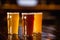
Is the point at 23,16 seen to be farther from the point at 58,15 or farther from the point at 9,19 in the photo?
the point at 58,15

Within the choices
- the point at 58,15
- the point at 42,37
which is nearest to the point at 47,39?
the point at 42,37

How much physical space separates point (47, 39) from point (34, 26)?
112 millimetres

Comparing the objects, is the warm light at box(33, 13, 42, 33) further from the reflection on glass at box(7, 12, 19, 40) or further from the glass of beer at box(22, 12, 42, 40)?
the reflection on glass at box(7, 12, 19, 40)

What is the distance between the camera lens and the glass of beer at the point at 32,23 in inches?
41.8

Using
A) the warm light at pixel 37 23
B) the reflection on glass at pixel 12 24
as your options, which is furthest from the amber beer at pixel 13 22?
the warm light at pixel 37 23

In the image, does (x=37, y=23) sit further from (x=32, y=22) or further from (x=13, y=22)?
(x=13, y=22)

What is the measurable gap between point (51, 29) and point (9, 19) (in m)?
0.25

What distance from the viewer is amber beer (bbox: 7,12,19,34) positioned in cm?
106

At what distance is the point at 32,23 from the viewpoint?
1.07 meters

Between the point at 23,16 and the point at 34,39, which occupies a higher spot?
→ the point at 23,16

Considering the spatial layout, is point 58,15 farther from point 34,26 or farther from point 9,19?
point 9,19

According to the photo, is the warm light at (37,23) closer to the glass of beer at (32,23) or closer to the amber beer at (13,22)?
the glass of beer at (32,23)

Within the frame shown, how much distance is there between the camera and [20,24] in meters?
1.07

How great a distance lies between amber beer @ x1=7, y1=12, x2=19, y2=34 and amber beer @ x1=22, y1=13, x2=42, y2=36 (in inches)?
1.6
